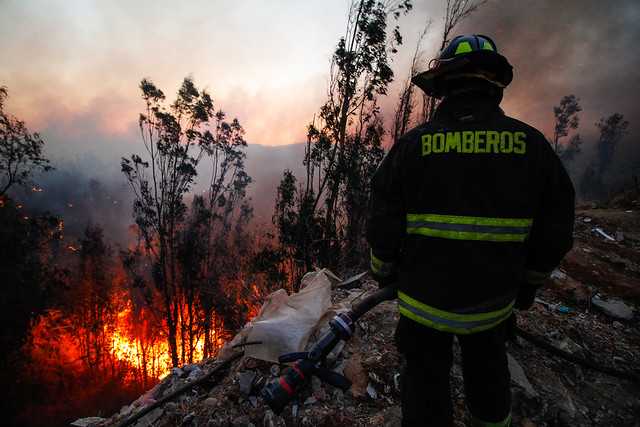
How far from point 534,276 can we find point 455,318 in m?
0.57

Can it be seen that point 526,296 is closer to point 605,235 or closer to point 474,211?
point 474,211

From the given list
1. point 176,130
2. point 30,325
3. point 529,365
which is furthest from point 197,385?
point 30,325

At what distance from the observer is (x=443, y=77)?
1.28 metres

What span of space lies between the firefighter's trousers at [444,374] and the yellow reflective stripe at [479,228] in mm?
490

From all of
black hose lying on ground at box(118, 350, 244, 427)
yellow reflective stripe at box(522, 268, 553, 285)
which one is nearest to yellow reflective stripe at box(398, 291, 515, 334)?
yellow reflective stripe at box(522, 268, 553, 285)

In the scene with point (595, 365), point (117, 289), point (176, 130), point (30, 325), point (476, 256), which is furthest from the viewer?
point (117, 289)

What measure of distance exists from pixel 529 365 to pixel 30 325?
28.2 meters

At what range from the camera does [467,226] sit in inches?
40.9

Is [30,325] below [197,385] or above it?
below

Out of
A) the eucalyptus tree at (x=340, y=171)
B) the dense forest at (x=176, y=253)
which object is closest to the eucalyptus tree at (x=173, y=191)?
the dense forest at (x=176, y=253)

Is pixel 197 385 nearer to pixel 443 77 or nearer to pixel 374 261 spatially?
pixel 374 261

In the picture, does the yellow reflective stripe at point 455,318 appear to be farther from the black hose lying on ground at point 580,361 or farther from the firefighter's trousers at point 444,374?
the black hose lying on ground at point 580,361

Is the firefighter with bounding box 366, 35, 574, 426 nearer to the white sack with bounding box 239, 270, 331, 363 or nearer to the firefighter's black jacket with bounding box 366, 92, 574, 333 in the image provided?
the firefighter's black jacket with bounding box 366, 92, 574, 333

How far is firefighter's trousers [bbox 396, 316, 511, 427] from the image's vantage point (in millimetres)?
1188
